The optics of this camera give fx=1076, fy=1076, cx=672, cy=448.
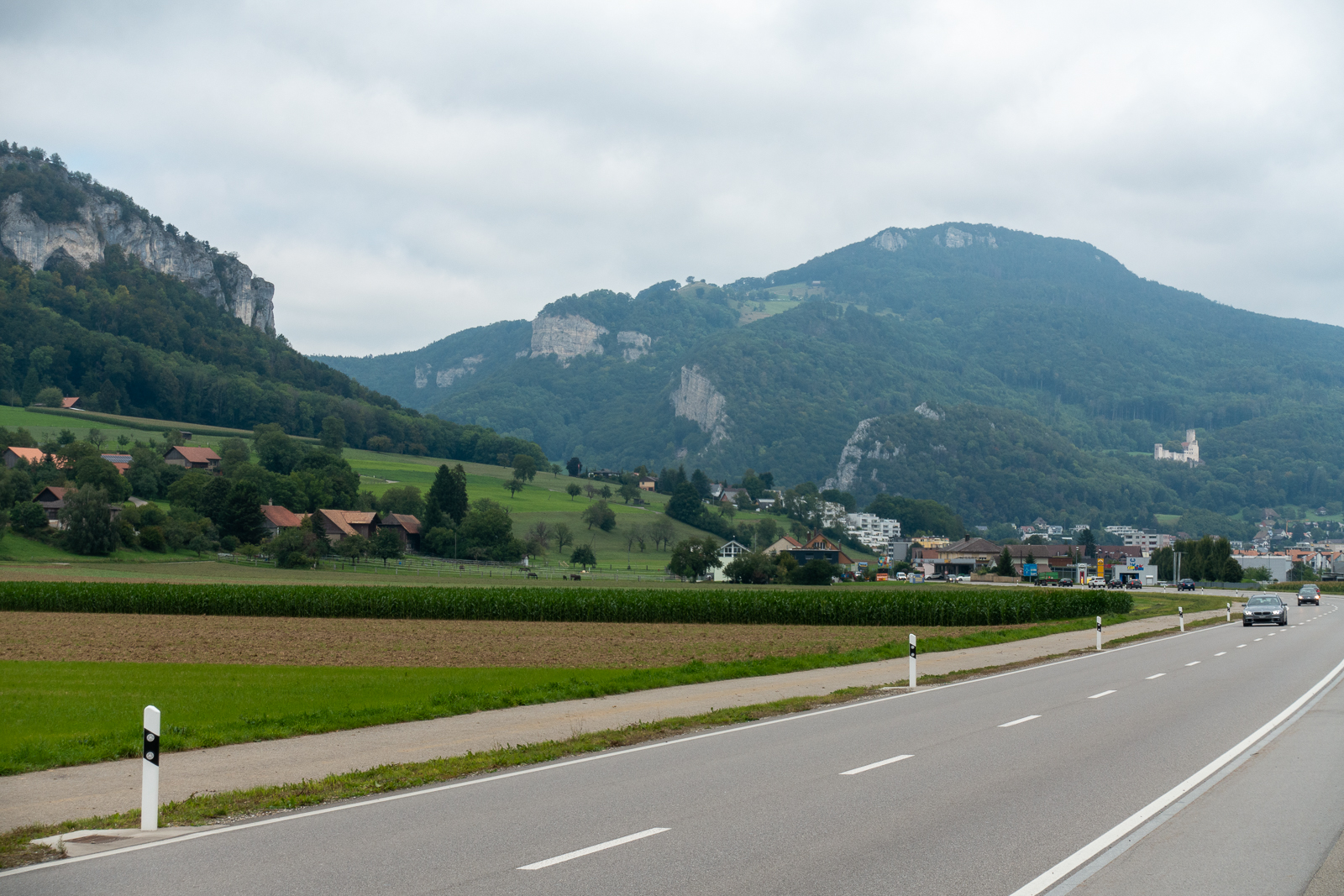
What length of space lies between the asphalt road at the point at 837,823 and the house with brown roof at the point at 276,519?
10968 centimetres

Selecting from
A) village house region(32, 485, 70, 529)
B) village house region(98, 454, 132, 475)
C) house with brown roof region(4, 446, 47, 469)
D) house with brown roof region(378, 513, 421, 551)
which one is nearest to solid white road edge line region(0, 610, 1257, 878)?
village house region(32, 485, 70, 529)

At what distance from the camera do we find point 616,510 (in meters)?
169

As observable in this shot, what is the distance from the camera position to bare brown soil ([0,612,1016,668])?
31781 millimetres

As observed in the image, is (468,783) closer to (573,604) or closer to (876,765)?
(876,765)

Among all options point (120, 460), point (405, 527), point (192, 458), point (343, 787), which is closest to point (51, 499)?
point (120, 460)

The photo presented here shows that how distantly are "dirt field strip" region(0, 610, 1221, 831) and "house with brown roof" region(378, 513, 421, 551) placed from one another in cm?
10882

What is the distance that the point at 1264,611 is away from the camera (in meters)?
46.3

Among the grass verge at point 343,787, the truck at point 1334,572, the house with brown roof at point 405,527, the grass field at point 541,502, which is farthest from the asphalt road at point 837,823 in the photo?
the truck at point 1334,572

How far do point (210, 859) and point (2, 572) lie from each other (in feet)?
241

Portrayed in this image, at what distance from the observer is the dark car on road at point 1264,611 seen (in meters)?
46.3

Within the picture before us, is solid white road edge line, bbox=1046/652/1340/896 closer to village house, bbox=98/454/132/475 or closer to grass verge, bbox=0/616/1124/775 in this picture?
grass verge, bbox=0/616/1124/775

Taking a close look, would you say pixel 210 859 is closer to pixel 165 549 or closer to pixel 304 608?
pixel 304 608

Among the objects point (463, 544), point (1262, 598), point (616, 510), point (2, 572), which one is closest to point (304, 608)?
point (2, 572)

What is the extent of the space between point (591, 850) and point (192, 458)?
14948 cm
